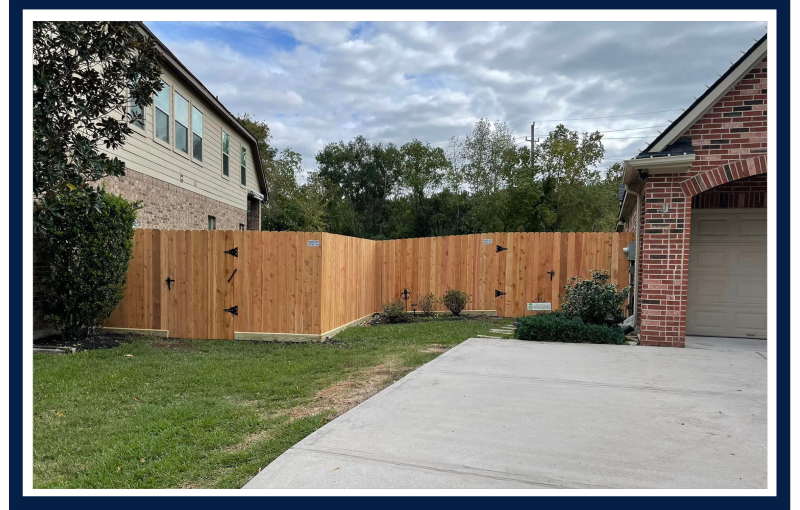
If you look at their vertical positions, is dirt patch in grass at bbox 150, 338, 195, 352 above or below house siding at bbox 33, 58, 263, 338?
below

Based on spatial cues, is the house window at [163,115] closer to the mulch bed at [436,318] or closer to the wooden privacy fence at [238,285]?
the wooden privacy fence at [238,285]

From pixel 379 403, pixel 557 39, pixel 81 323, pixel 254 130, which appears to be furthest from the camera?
pixel 254 130

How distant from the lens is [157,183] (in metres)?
11.4

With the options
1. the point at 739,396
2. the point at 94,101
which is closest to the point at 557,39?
the point at 739,396

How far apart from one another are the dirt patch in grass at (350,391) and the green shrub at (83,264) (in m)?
4.65

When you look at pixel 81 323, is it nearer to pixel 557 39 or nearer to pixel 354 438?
pixel 354 438

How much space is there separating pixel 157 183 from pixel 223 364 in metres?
6.53

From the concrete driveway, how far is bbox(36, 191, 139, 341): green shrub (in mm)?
5386

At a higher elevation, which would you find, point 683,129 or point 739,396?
point 683,129

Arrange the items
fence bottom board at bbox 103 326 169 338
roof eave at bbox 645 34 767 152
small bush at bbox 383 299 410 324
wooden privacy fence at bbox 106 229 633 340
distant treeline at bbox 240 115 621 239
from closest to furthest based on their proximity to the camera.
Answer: roof eave at bbox 645 34 767 152 → wooden privacy fence at bbox 106 229 633 340 → fence bottom board at bbox 103 326 169 338 → small bush at bbox 383 299 410 324 → distant treeline at bbox 240 115 621 239

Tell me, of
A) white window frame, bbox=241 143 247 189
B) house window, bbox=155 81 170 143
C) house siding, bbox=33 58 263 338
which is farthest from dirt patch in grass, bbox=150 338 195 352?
white window frame, bbox=241 143 247 189

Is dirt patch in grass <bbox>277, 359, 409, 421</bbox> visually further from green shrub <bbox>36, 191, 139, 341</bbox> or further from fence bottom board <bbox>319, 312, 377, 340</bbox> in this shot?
green shrub <bbox>36, 191, 139, 341</bbox>

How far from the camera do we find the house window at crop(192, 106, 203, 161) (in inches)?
527

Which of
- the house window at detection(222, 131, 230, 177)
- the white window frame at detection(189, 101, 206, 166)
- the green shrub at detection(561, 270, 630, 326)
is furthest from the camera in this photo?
the house window at detection(222, 131, 230, 177)
